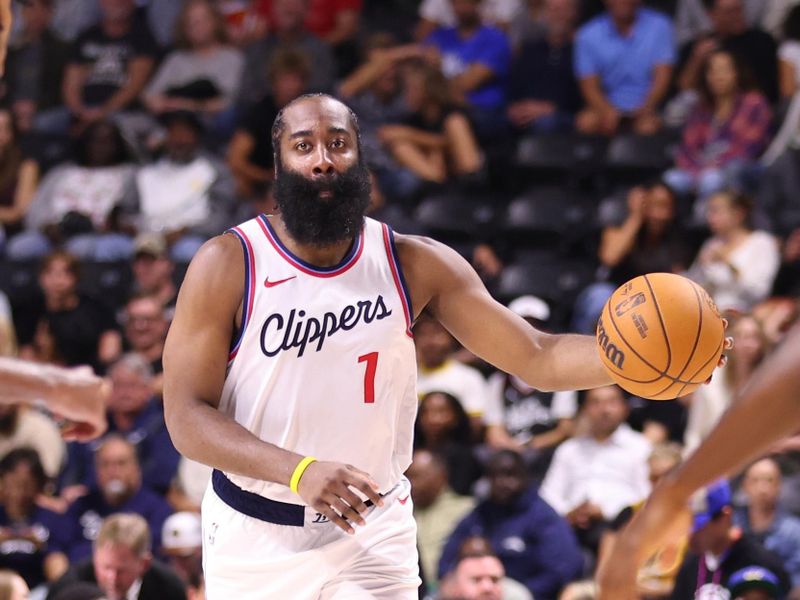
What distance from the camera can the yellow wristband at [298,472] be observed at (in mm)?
4211

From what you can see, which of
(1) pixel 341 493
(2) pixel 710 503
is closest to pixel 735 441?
(1) pixel 341 493

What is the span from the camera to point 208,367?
15.3 ft

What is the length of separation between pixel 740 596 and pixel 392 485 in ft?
9.42

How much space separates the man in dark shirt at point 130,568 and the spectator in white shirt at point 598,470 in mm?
2593

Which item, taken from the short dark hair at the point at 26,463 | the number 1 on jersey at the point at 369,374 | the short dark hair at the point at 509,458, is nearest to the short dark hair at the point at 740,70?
the short dark hair at the point at 509,458

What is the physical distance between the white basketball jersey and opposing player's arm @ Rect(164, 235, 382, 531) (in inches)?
2.5

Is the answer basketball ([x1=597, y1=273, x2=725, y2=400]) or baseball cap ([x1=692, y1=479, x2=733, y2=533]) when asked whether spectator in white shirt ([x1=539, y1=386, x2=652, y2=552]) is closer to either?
baseball cap ([x1=692, y1=479, x2=733, y2=533])

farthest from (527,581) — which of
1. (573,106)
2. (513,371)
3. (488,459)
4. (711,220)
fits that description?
(573,106)

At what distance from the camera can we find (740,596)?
23.0ft

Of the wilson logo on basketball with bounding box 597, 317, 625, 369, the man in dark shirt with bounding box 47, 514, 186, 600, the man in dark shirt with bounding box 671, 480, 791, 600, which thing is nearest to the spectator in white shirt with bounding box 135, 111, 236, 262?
the man in dark shirt with bounding box 47, 514, 186, 600

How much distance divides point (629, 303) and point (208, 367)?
142cm

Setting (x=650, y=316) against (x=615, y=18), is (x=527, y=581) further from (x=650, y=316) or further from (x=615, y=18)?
(x=615, y=18)

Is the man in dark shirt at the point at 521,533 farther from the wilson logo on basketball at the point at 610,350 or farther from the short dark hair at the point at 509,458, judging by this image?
the wilson logo on basketball at the point at 610,350

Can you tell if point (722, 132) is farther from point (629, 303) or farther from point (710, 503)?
point (629, 303)
